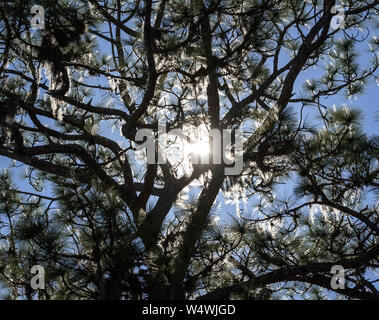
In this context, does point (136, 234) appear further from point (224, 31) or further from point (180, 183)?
point (224, 31)

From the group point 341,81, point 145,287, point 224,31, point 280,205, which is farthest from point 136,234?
point 341,81

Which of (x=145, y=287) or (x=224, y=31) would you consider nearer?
(x=145, y=287)

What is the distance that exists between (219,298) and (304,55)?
120 centimetres

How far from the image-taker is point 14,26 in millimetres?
2096

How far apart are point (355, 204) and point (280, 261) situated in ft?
1.91

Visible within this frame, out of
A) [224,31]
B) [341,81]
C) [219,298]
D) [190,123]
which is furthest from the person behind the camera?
[341,81]

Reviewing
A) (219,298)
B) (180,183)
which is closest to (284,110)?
(180,183)

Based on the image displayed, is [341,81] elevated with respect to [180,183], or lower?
elevated

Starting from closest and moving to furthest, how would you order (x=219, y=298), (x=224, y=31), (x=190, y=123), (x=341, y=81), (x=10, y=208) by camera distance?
(x=219, y=298) → (x=224, y=31) → (x=190, y=123) → (x=10, y=208) → (x=341, y=81)

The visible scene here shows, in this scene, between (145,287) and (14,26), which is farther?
(14,26)

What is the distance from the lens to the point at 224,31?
93.3 inches

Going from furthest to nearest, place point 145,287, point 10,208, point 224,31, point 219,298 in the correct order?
point 10,208 → point 224,31 → point 219,298 → point 145,287

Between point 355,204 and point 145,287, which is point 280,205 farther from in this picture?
point 145,287

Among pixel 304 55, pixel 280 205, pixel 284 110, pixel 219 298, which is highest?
pixel 304 55
